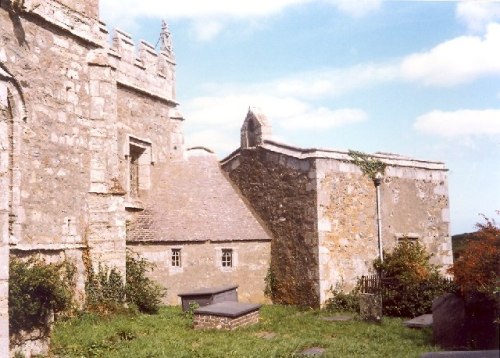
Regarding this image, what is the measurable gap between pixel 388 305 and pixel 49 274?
423 inches

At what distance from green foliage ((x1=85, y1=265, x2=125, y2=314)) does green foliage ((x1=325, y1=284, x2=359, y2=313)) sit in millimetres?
7013

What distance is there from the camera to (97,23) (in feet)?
50.4

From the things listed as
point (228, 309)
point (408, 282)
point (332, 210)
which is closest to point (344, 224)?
point (332, 210)

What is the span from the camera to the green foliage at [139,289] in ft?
50.2

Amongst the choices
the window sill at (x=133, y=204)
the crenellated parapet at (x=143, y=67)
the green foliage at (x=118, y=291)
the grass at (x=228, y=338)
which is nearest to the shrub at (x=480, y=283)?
the grass at (x=228, y=338)

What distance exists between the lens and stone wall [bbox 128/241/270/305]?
18047 millimetres

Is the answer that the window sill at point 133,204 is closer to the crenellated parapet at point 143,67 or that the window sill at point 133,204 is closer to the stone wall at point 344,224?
the crenellated parapet at point 143,67

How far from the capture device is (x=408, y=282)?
53.8 ft

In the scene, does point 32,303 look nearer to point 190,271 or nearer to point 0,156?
point 0,156

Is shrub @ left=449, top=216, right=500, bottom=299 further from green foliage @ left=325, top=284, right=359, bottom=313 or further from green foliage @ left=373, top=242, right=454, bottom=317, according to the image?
green foliage @ left=325, top=284, right=359, bottom=313

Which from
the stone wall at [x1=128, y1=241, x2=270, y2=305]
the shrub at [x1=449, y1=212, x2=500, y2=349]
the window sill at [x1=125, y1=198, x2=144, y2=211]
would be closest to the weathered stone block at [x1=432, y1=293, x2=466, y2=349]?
the shrub at [x1=449, y1=212, x2=500, y2=349]

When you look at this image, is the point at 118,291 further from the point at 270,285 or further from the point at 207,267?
the point at 270,285

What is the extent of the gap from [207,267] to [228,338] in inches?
260

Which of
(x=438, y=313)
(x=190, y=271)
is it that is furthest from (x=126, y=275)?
(x=438, y=313)
